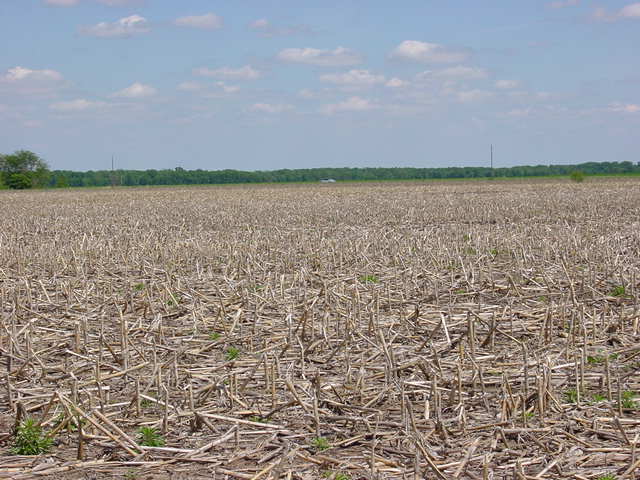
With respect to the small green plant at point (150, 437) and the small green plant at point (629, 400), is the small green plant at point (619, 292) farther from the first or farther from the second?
the small green plant at point (150, 437)

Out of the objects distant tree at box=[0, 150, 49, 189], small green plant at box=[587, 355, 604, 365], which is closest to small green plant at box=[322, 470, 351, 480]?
small green plant at box=[587, 355, 604, 365]

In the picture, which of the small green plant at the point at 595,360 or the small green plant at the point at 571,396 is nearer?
the small green plant at the point at 571,396

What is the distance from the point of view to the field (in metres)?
4.70

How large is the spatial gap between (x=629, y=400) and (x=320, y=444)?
7.97 ft

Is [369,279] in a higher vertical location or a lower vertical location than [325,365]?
higher

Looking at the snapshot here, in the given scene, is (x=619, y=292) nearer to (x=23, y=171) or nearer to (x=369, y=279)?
(x=369, y=279)

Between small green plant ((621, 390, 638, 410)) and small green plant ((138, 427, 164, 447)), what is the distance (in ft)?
11.2

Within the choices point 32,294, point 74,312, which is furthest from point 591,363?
point 32,294

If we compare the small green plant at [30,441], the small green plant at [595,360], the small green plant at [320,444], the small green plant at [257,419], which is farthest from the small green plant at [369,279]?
the small green plant at [30,441]

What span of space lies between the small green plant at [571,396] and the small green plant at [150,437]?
308 centimetres

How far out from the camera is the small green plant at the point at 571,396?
18.3ft

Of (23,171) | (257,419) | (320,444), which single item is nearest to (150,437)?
(257,419)

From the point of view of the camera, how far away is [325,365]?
6.70m

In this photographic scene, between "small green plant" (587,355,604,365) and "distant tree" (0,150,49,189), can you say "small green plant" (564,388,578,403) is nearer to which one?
"small green plant" (587,355,604,365)
